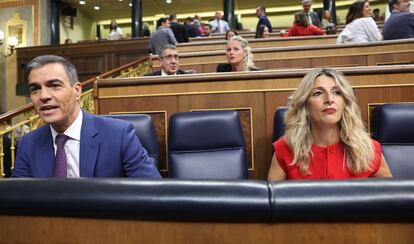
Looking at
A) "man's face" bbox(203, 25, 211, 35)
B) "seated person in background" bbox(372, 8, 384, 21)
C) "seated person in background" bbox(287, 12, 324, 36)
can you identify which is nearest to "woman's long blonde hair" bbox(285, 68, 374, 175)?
"seated person in background" bbox(287, 12, 324, 36)

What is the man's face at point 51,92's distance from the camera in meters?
1.06

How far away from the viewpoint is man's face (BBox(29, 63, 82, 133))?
41.8 inches

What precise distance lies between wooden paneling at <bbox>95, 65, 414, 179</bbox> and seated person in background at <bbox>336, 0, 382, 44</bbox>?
175cm

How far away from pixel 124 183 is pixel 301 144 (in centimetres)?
90

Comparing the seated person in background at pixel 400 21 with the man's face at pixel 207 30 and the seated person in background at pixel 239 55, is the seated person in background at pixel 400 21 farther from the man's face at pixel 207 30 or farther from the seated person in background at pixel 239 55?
the man's face at pixel 207 30

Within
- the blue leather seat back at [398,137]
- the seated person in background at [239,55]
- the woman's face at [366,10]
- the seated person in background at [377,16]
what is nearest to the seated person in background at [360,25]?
the woman's face at [366,10]

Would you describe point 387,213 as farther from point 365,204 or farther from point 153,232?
point 153,232

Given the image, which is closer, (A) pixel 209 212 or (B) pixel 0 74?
(A) pixel 209 212

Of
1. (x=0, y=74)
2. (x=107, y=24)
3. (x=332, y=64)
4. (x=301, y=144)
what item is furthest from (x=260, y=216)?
(x=107, y=24)

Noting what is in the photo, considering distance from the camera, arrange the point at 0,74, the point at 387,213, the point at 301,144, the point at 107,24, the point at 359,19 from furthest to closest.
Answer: the point at 107,24, the point at 0,74, the point at 359,19, the point at 301,144, the point at 387,213

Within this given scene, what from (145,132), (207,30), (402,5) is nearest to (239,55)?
(145,132)

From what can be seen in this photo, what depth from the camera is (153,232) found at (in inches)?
18.9

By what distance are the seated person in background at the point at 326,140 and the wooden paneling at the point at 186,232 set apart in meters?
0.78

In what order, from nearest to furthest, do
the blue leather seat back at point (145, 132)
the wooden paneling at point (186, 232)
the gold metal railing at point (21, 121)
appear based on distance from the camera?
the wooden paneling at point (186, 232) → the blue leather seat back at point (145, 132) → the gold metal railing at point (21, 121)
